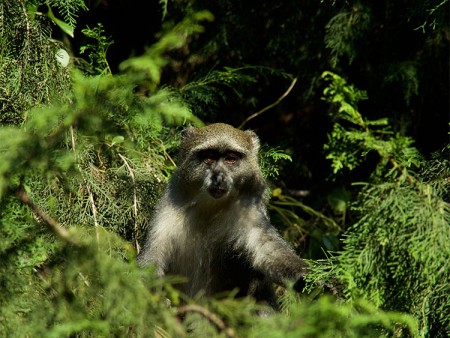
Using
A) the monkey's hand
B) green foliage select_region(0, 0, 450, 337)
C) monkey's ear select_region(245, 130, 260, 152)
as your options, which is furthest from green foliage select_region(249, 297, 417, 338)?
monkey's ear select_region(245, 130, 260, 152)

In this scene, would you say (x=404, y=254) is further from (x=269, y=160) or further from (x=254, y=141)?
(x=269, y=160)

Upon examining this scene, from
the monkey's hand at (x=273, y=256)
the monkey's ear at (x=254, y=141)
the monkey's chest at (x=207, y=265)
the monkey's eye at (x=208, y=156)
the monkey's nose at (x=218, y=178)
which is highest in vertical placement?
the monkey's ear at (x=254, y=141)

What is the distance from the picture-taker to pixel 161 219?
588 centimetres

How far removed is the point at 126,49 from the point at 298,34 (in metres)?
2.28

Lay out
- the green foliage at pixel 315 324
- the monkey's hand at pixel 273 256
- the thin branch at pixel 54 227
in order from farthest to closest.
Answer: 1. the monkey's hand at pixel 273 256
2. the thin branch at pixel 54 227
3. the green foliage at pixel 315 324

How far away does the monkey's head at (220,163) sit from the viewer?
18.9 feet

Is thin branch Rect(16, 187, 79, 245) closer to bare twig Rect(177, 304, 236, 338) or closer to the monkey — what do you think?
bare twig Rect(177, 304, 236, 338)

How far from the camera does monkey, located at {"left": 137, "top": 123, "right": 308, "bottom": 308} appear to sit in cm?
573

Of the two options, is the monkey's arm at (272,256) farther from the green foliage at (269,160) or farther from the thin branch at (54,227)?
the thin branch at (54,227)

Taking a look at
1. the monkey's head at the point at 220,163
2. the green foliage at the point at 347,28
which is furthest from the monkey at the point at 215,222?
the green foliage at the point at 347,28

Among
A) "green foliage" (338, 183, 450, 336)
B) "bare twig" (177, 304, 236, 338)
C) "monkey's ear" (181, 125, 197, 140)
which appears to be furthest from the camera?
"monkey's ear" (181, 125, 197, 140)

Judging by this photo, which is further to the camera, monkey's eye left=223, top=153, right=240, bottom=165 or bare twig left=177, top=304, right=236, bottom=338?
monkey's eye left=223, top=153, right=240, bottom=165

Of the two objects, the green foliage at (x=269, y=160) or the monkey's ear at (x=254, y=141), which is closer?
the monkey's ear at (x=254, y=141)

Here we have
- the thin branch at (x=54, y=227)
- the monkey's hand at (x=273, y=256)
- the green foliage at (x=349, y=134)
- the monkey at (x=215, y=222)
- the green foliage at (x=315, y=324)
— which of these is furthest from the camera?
the green foliage at (x=349, y=134)
